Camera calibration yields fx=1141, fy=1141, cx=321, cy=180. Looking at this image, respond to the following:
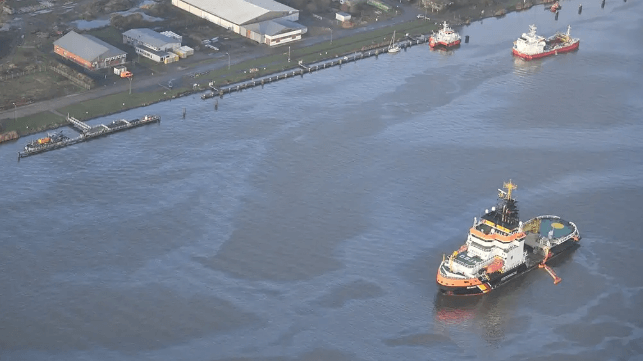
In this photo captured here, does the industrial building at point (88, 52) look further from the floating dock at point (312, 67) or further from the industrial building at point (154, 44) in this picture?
the floating dock at point (312, 67)

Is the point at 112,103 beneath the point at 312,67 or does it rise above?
beneath

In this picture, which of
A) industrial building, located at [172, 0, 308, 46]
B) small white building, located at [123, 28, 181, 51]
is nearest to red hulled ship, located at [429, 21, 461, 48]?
industrial building, located at [172, 0, 308, 46]

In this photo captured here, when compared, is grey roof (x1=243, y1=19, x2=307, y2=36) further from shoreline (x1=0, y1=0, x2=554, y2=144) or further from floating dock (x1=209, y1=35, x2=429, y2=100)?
floating dock (x1=209, y1=35, x2=429, y2=100)

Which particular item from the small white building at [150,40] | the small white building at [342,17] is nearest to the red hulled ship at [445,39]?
the small white building at [342,17]

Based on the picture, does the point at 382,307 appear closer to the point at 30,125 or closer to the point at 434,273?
the point at 434,273

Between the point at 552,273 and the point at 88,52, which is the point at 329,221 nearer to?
the point at 552,273

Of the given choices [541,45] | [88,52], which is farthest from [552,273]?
[88,52]
